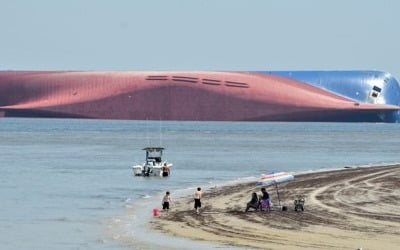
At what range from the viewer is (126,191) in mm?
42281

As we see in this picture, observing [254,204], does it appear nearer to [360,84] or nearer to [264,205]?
[264,205]

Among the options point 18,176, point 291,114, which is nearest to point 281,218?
point 18,176

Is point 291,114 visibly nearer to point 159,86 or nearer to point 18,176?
point 159,86

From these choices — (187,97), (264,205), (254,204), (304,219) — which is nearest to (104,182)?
(254,204)

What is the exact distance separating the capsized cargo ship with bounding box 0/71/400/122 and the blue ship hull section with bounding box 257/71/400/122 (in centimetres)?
27

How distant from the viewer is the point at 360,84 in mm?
166750

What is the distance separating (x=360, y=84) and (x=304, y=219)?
13885 centimetres

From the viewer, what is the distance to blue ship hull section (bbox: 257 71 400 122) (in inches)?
6471

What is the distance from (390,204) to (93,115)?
12704cm

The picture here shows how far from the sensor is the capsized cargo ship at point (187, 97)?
157000 mm

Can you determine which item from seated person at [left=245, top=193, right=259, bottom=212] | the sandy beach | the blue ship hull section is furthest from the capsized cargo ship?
seated person at [left=245, top=193, right=259, bottom=212]

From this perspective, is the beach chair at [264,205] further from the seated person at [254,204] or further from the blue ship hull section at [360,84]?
the blue ship hull section at [360,84]

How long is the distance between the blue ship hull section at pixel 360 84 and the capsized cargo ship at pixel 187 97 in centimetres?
27

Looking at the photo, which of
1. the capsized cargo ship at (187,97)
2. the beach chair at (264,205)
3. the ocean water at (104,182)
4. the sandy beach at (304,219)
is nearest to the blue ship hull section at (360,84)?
the capsized cargo ship at (187,97)
